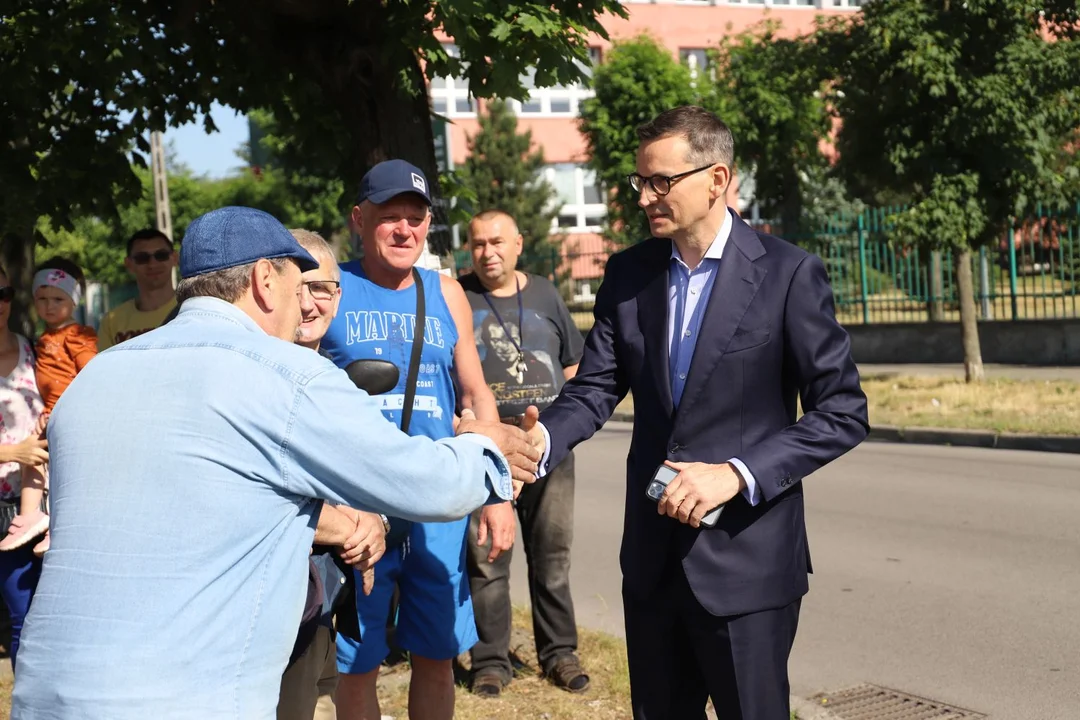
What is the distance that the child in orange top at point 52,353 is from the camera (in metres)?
5.34

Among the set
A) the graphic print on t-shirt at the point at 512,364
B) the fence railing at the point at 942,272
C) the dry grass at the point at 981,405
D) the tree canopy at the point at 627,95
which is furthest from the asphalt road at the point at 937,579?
the tree canopy at the point at 627,95

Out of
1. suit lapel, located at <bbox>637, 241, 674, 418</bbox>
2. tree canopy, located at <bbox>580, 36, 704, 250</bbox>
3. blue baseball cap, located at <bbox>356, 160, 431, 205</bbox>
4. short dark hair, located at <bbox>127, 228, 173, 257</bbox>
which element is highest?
tree canopy, located at <bbox>580, 36, 704, 250</bbox>

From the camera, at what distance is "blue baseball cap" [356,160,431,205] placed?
15.2 ft

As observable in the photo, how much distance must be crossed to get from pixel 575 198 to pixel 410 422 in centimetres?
5249

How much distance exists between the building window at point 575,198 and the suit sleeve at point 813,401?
171 feet

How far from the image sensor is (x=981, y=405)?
1482 centimetres

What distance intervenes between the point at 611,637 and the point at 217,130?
15.3 feet

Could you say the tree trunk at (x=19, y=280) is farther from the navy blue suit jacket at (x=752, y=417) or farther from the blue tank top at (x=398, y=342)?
the navy blue suit jacket at (x=752, y=417)

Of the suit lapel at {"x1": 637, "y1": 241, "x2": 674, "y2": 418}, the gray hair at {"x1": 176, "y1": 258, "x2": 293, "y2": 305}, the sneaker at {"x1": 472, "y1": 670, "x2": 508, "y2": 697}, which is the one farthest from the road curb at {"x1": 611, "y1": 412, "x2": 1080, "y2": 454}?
the gray hair at {"x1": 176, "y1": 258, "x2": 293, "y2": 305}

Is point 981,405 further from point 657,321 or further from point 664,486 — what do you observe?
point 664,486

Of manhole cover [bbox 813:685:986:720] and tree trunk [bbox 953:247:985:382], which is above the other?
tree trunk [bbox 953:247:985:382]

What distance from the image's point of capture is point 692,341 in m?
3.59

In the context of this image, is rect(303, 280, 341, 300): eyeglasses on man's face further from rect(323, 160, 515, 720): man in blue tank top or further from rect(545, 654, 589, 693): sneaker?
rect(545, 654, 589, 693): sneaker

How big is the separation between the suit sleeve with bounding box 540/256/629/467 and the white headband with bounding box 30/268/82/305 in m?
3.17
